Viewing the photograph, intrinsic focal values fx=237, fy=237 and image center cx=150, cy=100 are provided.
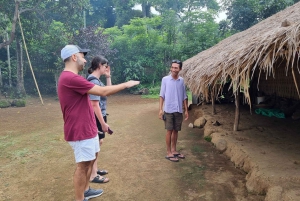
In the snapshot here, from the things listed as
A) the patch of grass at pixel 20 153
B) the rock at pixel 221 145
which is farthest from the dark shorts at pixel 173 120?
the patch of grass at pixel 20 153

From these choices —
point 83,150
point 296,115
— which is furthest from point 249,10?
point 83,150

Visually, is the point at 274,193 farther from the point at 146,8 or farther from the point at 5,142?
the point at 146,8

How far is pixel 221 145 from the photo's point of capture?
4266 mm

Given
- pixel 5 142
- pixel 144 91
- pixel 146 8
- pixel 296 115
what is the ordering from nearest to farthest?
pixel 5 142 → pixel 296 115 → pixel 144 91 → pixel 146 8

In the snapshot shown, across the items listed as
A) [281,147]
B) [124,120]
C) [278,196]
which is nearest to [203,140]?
[281,147]

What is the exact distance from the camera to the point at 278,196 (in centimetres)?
236

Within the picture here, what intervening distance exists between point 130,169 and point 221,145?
5.64 feet

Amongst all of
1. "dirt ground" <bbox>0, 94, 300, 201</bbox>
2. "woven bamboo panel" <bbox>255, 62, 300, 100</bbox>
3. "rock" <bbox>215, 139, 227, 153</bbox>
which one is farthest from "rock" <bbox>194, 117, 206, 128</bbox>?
"woven bamboo panel" <bbox>255, 62, 300, 100</bbox>

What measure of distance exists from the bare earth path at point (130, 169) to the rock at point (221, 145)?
118 mm

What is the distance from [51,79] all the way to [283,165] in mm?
15357

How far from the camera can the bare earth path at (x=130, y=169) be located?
293 cm

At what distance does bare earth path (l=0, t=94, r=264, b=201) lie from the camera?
2934 mm

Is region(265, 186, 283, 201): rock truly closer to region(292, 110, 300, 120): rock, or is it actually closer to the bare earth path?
the bare earth path

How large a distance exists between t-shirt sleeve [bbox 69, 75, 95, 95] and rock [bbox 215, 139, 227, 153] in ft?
9.66
